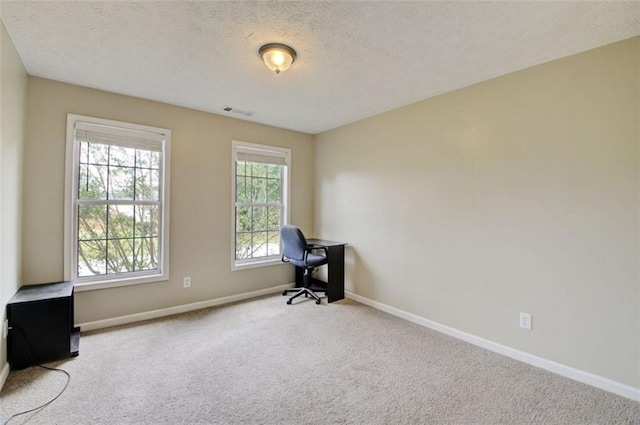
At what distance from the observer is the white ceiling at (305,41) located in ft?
5.85

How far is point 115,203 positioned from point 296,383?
103 inches

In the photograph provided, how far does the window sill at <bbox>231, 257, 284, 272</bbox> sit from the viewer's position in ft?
13.1

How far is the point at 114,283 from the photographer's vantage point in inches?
122

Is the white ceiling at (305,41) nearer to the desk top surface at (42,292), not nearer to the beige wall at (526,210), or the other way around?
the beige wall at (526,210)

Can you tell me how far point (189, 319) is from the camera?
3.30 meters

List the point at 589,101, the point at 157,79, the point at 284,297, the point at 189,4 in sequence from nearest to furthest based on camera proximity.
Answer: the point at 189,4, the point at 589,101, the point at 157,79, the point at 284,297

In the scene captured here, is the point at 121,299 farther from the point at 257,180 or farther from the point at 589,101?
the point at 589,101

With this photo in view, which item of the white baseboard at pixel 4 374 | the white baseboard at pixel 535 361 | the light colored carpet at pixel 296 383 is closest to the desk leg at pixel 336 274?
the white baseboard at pixel 535 361

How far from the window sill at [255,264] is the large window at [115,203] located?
2.79 feet

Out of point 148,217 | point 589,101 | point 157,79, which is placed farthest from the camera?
point 148,217

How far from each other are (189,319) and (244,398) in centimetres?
164

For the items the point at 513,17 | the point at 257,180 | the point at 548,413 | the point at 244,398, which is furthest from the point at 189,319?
the point at 513,17

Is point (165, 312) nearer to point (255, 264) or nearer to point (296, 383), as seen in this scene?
point (255, 264)

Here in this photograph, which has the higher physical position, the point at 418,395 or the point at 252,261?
the point at 252,261
